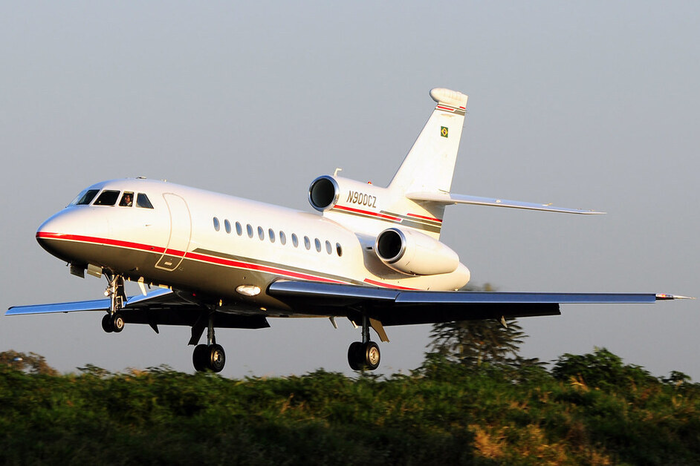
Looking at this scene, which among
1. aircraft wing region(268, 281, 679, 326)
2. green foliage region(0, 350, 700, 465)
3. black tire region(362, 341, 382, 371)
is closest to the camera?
green foliage region(0, 350, 700, 465)

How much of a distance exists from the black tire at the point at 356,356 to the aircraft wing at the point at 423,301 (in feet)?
2.60

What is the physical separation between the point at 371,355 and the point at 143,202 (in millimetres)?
6578

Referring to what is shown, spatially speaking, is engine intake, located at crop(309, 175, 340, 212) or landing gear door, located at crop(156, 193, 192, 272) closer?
landing gear door, located at crop(156, 193, 192, 272)

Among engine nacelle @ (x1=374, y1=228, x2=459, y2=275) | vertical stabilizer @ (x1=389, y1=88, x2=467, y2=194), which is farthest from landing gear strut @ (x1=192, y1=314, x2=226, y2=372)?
vertical stabilizer @ (x1=389, y1=88, x2=467, y2=194)

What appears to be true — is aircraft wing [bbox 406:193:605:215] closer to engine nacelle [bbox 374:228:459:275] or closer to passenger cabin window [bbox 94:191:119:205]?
engine nacelle [bbox 374:228:459:275]

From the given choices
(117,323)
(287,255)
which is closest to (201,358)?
(287,255)

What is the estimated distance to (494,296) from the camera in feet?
66.6

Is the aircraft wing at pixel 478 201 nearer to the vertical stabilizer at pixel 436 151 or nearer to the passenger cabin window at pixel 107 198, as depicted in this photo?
the vertical stabilizer at pixel 436 151

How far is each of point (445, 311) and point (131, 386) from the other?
398 inches

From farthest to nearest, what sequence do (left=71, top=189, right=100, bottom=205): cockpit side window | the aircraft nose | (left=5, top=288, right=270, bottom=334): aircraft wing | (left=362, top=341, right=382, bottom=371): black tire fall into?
1. (left=5, top=288, right=270, bottom=334): aircraft wing
2. (left=362, top=341, right=382, bottom=371): black tire
3. (left=71, top=189, right=100, bottom=205): cockpit side window
4. the aircraft nose

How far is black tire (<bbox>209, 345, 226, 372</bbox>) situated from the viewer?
73.9 ft

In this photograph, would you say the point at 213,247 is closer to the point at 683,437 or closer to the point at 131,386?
the point at 131,386

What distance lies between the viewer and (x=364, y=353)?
22.2 meters

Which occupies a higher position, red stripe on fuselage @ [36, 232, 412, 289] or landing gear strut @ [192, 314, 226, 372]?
red stripe on fuselage @ [36, 232, 412, 289]
